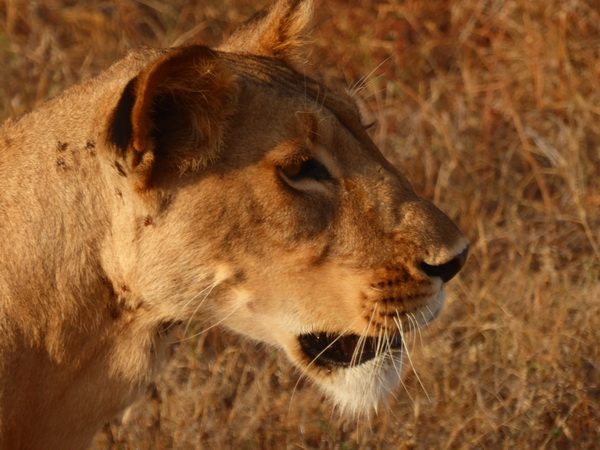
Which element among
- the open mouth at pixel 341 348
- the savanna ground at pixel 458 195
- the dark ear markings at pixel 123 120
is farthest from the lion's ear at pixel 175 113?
the savanna ground at pixel 458 195

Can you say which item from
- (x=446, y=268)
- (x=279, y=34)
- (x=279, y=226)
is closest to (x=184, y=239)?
(x=279, y=226)

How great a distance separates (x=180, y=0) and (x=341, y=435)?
3369 millimetres

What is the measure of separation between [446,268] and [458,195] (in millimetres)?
2253

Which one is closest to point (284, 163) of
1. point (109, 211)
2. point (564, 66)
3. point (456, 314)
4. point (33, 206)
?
point (109, 211)

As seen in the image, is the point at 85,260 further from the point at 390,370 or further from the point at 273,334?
the point at 390,370

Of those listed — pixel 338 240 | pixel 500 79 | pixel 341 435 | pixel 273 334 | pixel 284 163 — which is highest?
pixel 284 163

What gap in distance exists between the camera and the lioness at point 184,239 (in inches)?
91.4

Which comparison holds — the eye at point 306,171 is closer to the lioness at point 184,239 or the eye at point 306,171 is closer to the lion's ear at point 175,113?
the lioness at point 184,239

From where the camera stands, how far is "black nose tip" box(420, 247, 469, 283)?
2488 mm

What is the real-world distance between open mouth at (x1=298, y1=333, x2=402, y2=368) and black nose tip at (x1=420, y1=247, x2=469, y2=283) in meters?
0.20

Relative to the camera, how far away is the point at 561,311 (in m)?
3.54

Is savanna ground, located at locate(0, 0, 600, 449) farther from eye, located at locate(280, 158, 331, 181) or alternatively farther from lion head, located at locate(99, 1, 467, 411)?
eye, located at locate(280, 158, 331, 181)

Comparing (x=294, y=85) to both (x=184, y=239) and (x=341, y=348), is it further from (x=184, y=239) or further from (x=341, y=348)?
(x=341, y=348)

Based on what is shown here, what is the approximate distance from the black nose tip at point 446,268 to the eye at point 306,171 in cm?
33
